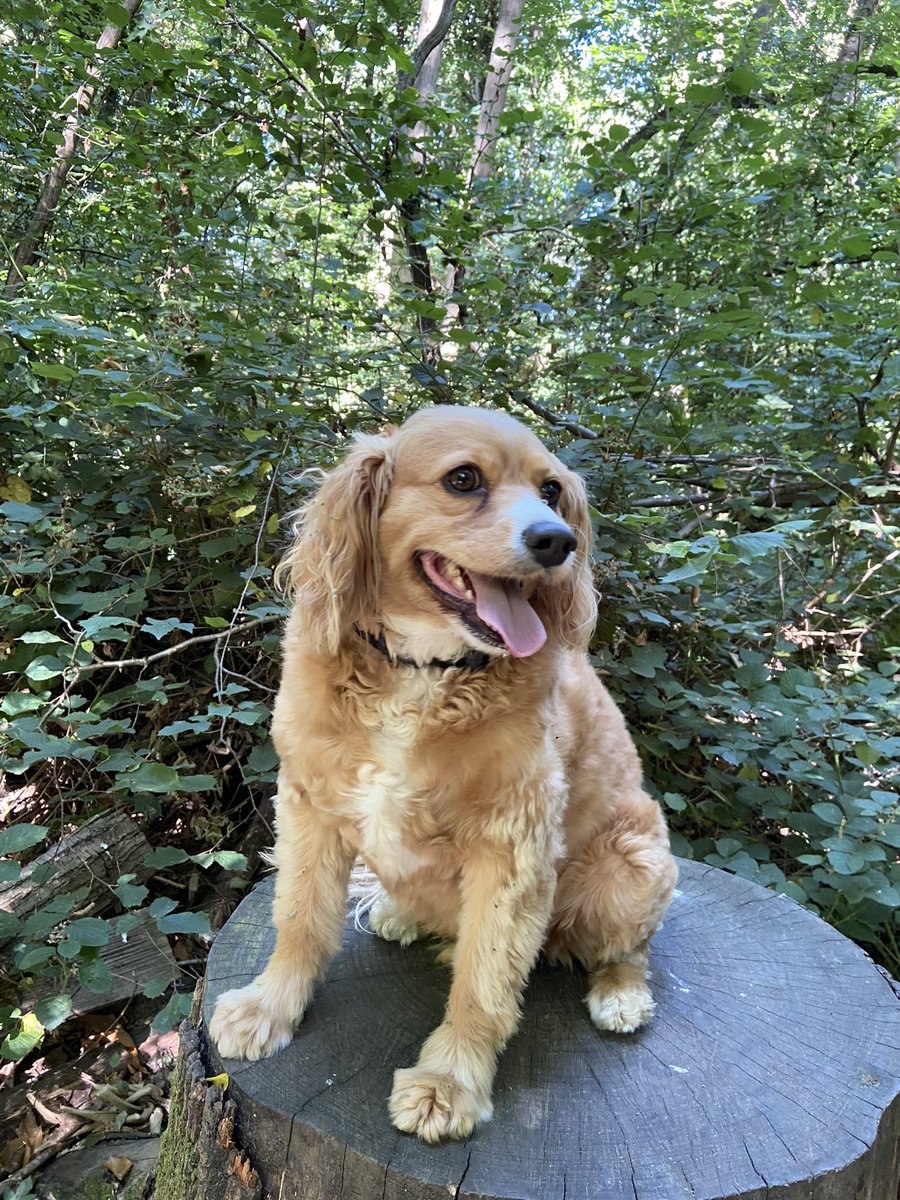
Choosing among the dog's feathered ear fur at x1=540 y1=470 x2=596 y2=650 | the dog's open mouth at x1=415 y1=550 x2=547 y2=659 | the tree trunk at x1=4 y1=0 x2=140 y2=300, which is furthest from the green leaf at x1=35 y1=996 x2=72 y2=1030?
the tree trunk at x1=4 y1=0 x2=140 y2=300

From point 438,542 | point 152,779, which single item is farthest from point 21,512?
point 438,542

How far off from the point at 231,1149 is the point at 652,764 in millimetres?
2883

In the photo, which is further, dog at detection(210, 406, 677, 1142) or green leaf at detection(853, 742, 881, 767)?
green leaf at detection(853, 742, 881, 767)

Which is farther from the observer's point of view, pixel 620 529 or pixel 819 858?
pixel 620 529

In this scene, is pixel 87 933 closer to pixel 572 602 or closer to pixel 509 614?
pixel 509 614

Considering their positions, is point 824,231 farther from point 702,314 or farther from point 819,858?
point 819,858

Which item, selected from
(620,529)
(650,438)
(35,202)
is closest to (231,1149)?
(620,529)

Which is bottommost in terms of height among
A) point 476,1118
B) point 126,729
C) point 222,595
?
point 476,1118

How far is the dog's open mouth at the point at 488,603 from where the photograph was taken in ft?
5.91

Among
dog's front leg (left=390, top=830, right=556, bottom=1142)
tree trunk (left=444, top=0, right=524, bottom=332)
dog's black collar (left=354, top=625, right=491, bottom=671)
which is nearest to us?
dog's front leg (left=390, top=830, right=556, bottom=1142)

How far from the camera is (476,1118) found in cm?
159

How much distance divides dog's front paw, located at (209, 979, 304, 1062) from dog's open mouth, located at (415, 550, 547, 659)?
1039 mm

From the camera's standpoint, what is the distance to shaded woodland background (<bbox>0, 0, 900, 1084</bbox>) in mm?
3217

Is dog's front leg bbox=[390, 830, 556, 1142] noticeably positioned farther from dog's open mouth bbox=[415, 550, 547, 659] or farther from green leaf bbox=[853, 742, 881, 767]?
green leaf bbox=[853, 742, 881, 767]
